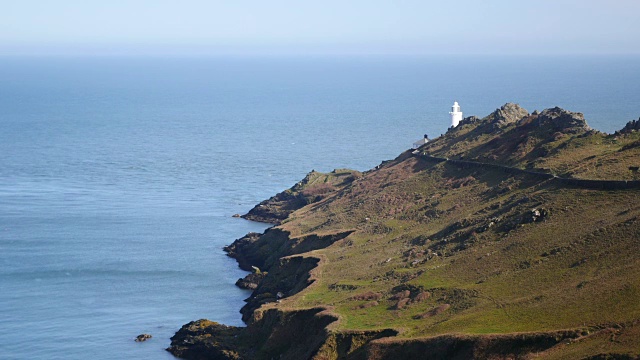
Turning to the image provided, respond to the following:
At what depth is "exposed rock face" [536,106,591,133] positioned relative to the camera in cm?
8422

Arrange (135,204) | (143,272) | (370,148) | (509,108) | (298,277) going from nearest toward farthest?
(298,277)
(143,272)
(509,108)
(135,204)
(370,148)

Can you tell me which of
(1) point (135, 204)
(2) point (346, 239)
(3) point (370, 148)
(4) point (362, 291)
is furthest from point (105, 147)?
(4) point (362, 291)

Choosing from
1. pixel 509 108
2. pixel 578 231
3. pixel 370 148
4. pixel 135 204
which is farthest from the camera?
pixel 370 148

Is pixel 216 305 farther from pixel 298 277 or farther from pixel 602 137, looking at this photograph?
pixel 602 137

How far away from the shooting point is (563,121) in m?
85.6

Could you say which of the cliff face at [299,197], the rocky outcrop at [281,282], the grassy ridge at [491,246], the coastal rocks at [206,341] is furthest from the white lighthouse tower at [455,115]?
the coastal rocks at [206,341]

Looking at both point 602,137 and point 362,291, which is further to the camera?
point 602,137

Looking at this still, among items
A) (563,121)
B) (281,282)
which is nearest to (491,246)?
(281,282)

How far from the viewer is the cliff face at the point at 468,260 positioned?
4794cm

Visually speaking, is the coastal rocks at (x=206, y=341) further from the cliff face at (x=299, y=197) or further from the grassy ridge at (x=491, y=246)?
the cliff face at (x=299, y=197)

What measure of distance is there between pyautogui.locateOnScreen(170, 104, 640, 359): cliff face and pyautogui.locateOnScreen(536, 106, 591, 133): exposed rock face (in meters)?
0.14

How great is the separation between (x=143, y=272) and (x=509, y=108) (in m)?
36.9

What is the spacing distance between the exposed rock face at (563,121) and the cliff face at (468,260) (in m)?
0.14

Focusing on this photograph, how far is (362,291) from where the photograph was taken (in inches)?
2468
